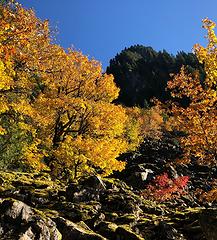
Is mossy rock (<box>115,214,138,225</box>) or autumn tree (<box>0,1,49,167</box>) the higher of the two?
autumn tree (<box>0,1,49,167</box>)

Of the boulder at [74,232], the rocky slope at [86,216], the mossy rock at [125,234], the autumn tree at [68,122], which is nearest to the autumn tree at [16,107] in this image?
the autumn tree at [68,122]

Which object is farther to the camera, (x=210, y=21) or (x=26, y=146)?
(x=26, y=146)

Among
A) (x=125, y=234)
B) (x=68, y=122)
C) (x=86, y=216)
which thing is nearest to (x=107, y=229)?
(x=125, y=234)

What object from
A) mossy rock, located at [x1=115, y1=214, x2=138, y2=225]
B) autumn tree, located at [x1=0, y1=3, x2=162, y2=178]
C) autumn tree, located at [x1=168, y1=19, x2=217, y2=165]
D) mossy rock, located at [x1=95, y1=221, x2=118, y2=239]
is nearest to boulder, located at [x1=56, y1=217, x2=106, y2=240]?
mossy rock, located at [x1=95, y1=221, x2=118, y2=239]

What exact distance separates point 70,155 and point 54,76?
7550 millimetres

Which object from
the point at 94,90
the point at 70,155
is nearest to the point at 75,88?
the point at 94,90

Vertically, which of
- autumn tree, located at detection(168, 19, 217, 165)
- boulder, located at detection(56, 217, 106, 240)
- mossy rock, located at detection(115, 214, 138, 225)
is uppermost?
autumn tree, located at detection(168, 19, 217, 165)

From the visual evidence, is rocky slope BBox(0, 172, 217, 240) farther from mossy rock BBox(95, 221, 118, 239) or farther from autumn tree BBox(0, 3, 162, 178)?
autumn tree BBox(0, 3, 162, 178)

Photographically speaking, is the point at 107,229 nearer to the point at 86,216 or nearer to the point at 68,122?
the point at 86,216

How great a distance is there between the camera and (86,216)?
18.7 metres

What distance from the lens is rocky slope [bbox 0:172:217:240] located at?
14875 millimetres

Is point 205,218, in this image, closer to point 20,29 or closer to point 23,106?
point 20,29

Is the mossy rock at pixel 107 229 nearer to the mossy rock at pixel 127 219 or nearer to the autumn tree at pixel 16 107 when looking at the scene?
the mossy rock at pixel 127 219

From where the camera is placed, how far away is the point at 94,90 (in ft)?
110
